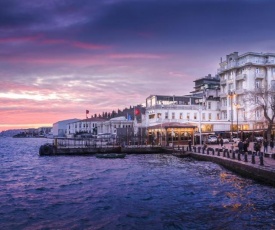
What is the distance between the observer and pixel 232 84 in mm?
90438

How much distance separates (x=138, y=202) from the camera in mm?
21266

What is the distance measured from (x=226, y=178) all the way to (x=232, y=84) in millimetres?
63973

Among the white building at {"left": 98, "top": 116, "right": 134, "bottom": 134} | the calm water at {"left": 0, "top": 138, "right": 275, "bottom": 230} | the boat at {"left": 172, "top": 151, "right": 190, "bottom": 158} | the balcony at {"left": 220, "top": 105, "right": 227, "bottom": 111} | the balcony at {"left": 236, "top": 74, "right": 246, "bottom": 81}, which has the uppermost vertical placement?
the balcony at {"left": 236, "top": 74, "right": 246, "bottom": 81}

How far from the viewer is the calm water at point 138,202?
17.0 metres

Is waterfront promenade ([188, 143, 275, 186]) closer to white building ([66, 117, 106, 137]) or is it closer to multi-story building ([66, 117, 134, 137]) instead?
multi-story building ([66, 117, 134, 137])

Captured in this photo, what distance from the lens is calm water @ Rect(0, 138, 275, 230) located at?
55.9 feet

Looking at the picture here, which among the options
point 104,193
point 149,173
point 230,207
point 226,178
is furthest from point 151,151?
point 230,207

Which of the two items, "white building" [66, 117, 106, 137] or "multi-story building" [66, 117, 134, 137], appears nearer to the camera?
"multi-story building" [66, 117, 134, 137]

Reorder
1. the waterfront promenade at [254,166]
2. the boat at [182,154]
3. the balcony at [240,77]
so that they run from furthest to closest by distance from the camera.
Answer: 1. the balcony at [240,77]
2. the boat at [182,154]
3. the waterfront promenade at [254,166]

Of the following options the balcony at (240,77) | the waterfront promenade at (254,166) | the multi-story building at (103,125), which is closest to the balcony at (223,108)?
the balcony at (240,77)

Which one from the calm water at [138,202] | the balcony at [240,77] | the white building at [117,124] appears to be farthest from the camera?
the white building at [117,124]

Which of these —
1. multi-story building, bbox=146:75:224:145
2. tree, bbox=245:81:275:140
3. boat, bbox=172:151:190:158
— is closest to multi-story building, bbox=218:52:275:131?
tree, bbox=245:81:275:140

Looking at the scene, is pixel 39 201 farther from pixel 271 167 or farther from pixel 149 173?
pixel 271 167

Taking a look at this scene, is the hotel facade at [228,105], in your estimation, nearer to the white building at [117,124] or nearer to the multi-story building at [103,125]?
the multi-story building at [103,125]
